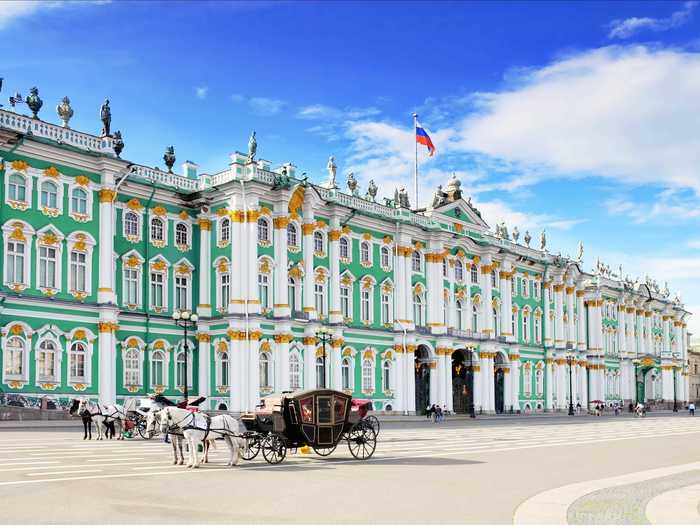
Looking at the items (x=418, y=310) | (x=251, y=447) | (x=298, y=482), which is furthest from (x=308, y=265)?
(x=298, y=482)

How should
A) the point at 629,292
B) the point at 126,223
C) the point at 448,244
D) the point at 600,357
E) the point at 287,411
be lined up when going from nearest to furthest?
1. the point at 287,411
2. the point at 126,223
3. the point at 448,244
4. the point at 600,357
5. the point at 629,292

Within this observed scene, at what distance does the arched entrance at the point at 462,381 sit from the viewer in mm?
71562

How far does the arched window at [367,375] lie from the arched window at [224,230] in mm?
14155

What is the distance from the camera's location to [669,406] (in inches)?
4333

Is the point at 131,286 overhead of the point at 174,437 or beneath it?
overhead

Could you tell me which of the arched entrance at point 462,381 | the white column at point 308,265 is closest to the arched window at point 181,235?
the white column at point 308,265

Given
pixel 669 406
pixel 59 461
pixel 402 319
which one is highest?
pixel 402 319

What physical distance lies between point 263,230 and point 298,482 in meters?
36.1

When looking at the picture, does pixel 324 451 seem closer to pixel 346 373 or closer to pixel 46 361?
pixel 46 361

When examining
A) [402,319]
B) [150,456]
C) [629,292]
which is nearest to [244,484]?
[150,456]

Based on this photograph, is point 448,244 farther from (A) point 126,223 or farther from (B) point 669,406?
(B) point 669,406

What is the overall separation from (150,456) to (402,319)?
40.6m

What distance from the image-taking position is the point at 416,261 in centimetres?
6700

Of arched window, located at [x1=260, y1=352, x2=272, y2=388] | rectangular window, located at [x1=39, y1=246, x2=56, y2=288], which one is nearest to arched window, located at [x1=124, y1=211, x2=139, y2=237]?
rectangular window, located at [x1=39, y1=246, x2=56, y2=288]
